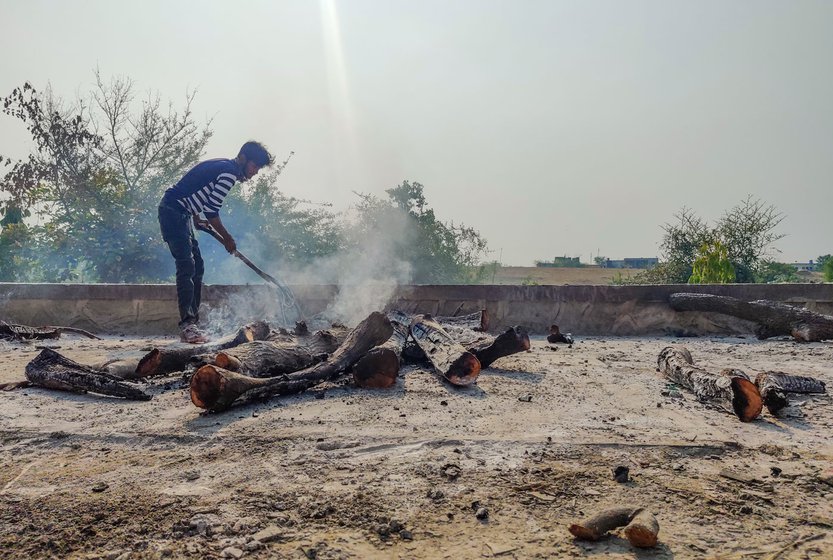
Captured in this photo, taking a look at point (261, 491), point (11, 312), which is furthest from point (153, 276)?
point (261, 491)

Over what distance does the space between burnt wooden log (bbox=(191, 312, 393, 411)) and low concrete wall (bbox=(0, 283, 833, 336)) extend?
118 inches

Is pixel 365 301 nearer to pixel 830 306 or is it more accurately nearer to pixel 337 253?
pixel 830 306

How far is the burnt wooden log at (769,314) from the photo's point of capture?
5.59m

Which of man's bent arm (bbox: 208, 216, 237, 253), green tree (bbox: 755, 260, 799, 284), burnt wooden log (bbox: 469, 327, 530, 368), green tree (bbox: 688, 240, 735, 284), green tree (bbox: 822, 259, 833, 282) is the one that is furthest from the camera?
green tree (bbox: 822, 259, 833, 282)

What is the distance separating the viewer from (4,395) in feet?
10.7

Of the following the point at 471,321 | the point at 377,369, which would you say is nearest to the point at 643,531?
the point at 377,369

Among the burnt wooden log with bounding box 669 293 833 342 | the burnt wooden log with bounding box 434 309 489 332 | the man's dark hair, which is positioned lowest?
the burnt wooden log with bounding box 434 309 489 332

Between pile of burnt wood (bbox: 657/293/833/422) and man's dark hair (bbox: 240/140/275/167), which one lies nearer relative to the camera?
pile of burnt wood (bbox: 657/293/833/422)

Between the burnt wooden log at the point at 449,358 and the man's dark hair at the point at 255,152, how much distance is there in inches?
111

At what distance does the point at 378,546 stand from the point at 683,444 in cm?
138

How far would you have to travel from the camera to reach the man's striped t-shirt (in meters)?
5.62

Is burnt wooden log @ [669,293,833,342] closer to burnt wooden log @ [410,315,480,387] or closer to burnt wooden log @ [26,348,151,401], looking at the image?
burnt wooden log @ [410,315,480,387]

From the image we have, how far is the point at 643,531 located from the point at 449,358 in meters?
2.06

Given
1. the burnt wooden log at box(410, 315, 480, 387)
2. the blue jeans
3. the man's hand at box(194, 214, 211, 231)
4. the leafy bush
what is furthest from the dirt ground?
the leafy bush
